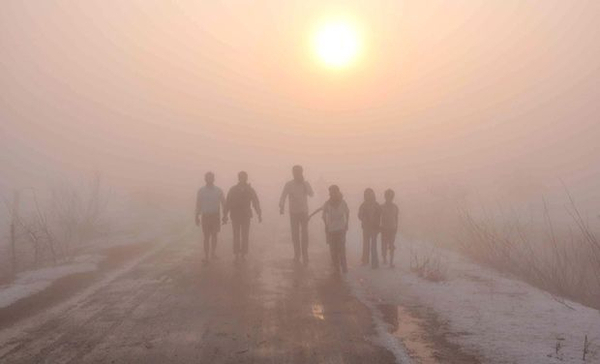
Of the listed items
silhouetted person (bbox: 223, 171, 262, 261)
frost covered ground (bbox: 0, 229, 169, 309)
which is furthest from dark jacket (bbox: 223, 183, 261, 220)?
frost covered ground (bbox: 0, 229, 169, 309)

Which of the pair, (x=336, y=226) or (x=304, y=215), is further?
(x=304, y=215)

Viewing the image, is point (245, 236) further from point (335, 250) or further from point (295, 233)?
point (335, 250)

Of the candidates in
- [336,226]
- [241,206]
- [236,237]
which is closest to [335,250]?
[336,226]

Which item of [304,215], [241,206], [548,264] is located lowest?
[548,264]

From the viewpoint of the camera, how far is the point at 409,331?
828cm

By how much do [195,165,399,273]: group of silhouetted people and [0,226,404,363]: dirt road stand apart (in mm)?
1260

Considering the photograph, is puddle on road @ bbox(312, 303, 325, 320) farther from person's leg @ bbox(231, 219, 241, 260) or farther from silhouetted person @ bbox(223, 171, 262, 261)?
silhouetted person @ bbox(223, 171, 262, 261)

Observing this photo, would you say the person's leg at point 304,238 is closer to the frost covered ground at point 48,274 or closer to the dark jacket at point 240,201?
the dark jacket at point 240,201

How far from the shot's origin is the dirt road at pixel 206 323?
6.97 meters

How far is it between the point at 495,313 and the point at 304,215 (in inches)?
254

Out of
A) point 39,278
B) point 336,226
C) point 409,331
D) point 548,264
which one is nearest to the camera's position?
point 409,331

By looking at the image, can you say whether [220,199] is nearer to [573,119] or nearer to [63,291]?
[63,291]

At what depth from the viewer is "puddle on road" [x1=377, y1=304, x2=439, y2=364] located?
7.13 m

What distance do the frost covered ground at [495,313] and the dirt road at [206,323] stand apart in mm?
637
